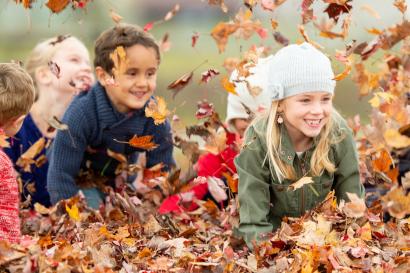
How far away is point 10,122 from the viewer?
418 cm

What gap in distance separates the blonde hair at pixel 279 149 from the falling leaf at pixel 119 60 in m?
0.88

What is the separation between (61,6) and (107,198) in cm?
140

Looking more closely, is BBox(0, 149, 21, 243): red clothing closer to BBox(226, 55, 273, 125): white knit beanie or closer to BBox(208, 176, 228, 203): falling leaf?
BBox(208, 176, 228, 203): falling leaf

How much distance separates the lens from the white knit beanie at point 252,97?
17.6ft

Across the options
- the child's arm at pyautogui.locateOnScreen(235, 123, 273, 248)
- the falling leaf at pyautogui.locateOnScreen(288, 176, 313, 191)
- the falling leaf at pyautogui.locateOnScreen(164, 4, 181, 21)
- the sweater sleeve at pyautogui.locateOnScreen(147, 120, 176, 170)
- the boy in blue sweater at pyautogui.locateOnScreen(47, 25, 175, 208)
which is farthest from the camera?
the sweater sleeve at pyautogui.locateOnScreen(147, 120, 176, 170)

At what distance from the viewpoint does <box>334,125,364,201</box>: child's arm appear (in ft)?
14.6

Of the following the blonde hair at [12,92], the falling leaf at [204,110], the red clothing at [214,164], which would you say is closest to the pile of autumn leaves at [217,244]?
the red clothing at [214,164]

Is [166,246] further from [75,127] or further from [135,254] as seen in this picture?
[75,127]

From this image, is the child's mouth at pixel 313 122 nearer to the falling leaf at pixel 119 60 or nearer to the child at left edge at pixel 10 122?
the falling leaf at pixel 119 60

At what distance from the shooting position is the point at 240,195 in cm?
438

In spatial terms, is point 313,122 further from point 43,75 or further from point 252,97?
point 43,75

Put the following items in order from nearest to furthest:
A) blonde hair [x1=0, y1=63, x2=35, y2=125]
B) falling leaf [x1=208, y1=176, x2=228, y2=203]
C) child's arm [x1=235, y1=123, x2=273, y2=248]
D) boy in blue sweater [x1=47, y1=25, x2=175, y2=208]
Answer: blonde hair [x1=0, y1=63, x2=35, y2=125], child's arm [x1=235, y1=123, x2=273, y2=248], falling leaf [x1=208, y1=176, x2=228, y2=203], boy in blue sweater [x1=47, y1=25, x2=175, y2=208]

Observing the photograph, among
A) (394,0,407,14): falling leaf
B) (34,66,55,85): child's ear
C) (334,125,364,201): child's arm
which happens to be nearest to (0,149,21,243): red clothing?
(334,125,364,201): child's arm

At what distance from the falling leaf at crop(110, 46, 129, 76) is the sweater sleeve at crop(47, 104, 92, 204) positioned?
0.42 m
